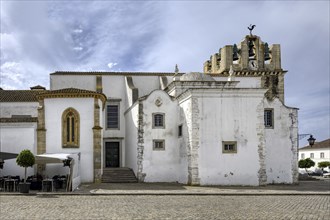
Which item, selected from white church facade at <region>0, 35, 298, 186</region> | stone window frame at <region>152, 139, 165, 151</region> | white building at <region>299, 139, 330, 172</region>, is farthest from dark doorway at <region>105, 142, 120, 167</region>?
white building at <region>299, 139, 330, 172</region>

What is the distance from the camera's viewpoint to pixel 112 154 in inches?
1447

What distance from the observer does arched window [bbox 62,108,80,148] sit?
28.9 metres

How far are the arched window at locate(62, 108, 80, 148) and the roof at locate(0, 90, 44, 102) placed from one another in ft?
26.6

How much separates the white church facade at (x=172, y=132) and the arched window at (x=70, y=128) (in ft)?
0.22

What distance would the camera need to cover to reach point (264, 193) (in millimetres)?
22984

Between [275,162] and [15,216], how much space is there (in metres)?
21.5

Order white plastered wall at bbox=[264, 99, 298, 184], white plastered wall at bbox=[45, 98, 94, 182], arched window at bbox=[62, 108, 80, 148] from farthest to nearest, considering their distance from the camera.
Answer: white plastered wall at bbox=[264, 99, 298, 184], arched window at bbox=[62, 108, 80, 148], white plastered wall at bbox=[45, 98, 94, 182]

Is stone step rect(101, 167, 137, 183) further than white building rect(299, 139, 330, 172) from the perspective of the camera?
No

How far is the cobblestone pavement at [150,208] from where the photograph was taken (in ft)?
46.8

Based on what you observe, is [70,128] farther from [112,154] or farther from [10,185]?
[112,154]

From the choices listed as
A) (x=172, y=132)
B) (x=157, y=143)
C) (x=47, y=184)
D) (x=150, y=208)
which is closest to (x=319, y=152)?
(x=172, y=132)

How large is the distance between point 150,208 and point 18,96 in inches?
950

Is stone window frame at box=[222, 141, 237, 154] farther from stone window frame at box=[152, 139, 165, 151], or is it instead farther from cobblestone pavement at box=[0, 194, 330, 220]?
cobblestone pavement at box=[0, 194, 330, 220]

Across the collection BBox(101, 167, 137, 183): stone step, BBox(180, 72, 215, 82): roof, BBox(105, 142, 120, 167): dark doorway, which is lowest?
BBox(101, 167, 137, 183): stone step
